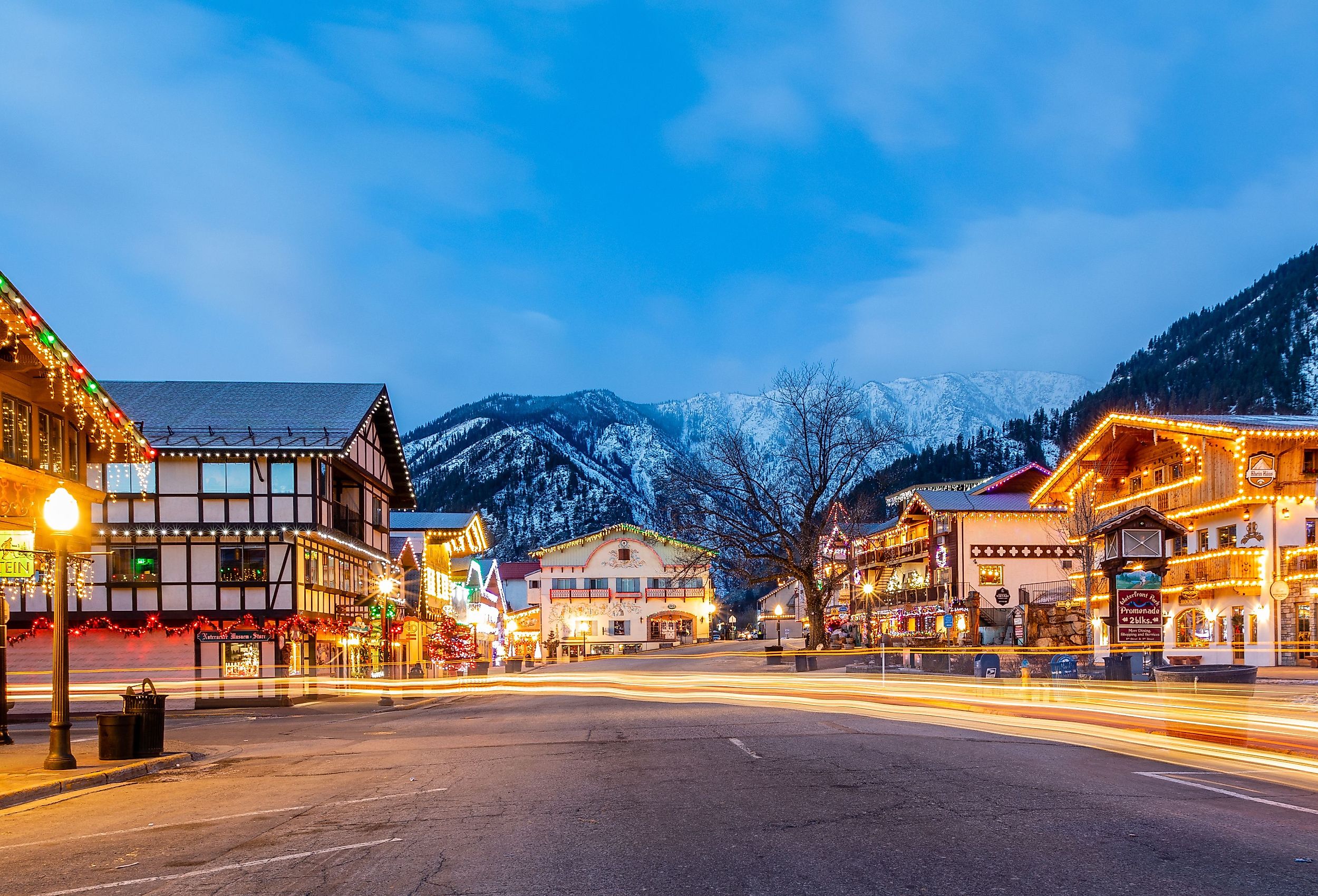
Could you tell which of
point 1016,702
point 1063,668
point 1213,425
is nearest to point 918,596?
point 1213,425

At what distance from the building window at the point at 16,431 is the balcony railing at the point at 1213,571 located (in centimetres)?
3294

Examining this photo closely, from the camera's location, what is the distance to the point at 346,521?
45281mm

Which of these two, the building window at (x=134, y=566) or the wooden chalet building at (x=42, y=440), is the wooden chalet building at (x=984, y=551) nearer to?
the building window at (x=134, y=566)

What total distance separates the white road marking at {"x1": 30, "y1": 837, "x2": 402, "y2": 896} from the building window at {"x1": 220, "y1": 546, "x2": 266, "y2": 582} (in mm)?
32209

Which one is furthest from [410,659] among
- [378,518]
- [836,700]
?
[836,700]

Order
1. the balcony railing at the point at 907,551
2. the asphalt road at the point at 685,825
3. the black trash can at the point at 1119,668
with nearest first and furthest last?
the asphalt road at the point at 685,825, the black trash can at the point at 1119,668, the balcony railing at the point at 907,551

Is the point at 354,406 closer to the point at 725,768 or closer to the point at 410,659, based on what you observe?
the point at 410,659

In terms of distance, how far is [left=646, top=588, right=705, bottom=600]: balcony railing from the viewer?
94.3 meters

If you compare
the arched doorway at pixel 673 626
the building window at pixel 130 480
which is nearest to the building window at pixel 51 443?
the building window at pixel 130 480

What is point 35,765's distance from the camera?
53.5 feet

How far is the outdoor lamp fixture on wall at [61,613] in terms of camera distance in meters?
15.6

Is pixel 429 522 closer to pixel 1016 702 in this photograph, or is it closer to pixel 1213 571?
pixel 1213 571

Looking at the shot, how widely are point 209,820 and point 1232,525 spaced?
40.8 metres

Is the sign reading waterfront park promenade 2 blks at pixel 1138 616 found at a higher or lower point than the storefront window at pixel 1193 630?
higher
